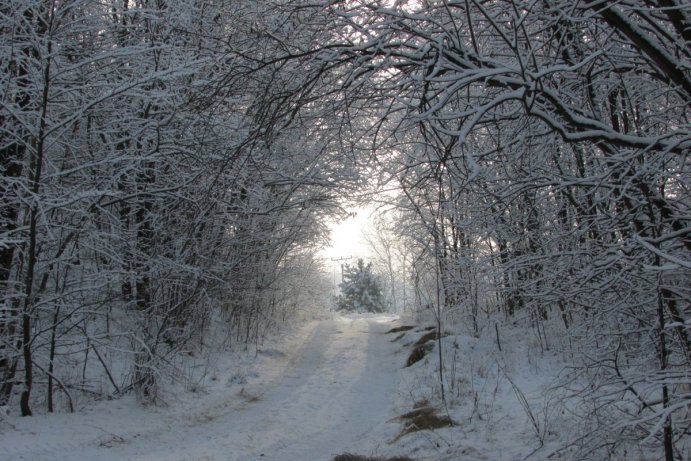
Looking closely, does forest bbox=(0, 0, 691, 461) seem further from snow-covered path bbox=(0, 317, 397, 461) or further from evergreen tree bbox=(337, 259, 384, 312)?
evergreen tree bbox=(337, 259, 384, 312)

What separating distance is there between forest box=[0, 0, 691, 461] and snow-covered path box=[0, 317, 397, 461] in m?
0.98

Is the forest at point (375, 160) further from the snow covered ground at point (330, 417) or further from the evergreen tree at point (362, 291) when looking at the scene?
the evergreen tree at point (362, 291)

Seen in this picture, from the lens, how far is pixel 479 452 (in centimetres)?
477

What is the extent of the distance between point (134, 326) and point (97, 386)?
1.23 m

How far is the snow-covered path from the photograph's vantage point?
16.9 feet

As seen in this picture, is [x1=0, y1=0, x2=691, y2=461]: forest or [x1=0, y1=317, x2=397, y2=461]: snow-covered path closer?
[x1=0, y1=0, x2=691, y2=461]: forest

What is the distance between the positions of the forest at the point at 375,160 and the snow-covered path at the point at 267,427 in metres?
0.98

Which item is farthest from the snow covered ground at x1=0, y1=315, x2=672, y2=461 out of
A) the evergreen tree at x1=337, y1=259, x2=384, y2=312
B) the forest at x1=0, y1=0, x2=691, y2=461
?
the evergreen tree at x1=337, y1=259, x2=384, y2=312

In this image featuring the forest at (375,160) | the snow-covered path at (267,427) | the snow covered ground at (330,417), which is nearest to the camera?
the forest at (375,160)

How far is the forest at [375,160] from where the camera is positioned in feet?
10.4

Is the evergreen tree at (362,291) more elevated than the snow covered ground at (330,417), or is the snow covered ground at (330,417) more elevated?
the evergreen tree at (362,291)

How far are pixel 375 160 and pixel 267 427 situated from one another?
4294 mm

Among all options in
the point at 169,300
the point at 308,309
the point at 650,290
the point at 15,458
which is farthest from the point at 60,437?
the point at 308,309

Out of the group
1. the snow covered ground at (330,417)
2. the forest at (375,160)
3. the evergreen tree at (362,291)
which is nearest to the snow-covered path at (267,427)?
the snow covered ground at (330,417)
